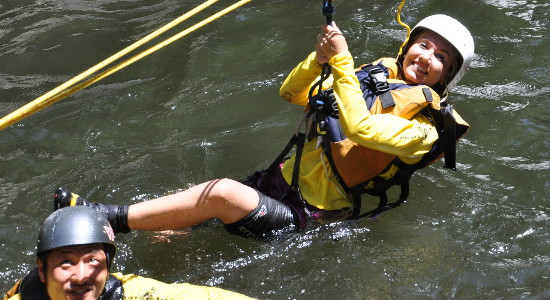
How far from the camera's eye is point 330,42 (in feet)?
14.2

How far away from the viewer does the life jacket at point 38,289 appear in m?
3.47

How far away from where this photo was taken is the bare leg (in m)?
4.34

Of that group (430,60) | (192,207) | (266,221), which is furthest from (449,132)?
(192,207)

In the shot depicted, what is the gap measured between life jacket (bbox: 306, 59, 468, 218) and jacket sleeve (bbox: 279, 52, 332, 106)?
0.76 feet

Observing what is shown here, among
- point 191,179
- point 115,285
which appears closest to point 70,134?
point 191,179

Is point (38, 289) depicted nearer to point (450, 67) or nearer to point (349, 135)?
point (349, 135)

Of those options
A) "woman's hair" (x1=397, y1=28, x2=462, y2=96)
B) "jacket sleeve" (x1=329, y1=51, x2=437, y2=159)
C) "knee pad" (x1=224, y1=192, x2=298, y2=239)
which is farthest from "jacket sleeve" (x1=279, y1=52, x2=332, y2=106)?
"knee pad" (x1=224, y1=192, x2=298, y2=239)

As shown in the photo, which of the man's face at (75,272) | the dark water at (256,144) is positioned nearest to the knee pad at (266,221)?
the dark water at (256,144)

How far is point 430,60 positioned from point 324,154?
95 cm

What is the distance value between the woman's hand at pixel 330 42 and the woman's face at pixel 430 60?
0.68 metres

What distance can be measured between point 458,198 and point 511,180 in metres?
0.49

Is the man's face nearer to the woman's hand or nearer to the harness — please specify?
the harness

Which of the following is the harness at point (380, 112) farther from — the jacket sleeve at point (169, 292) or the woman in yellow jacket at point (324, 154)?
the jacket sleeve at point (169, 292)

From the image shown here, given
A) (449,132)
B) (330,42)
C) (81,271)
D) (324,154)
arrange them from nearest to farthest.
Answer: (81,271) → (330,42) → (449,132) → (324,154)
